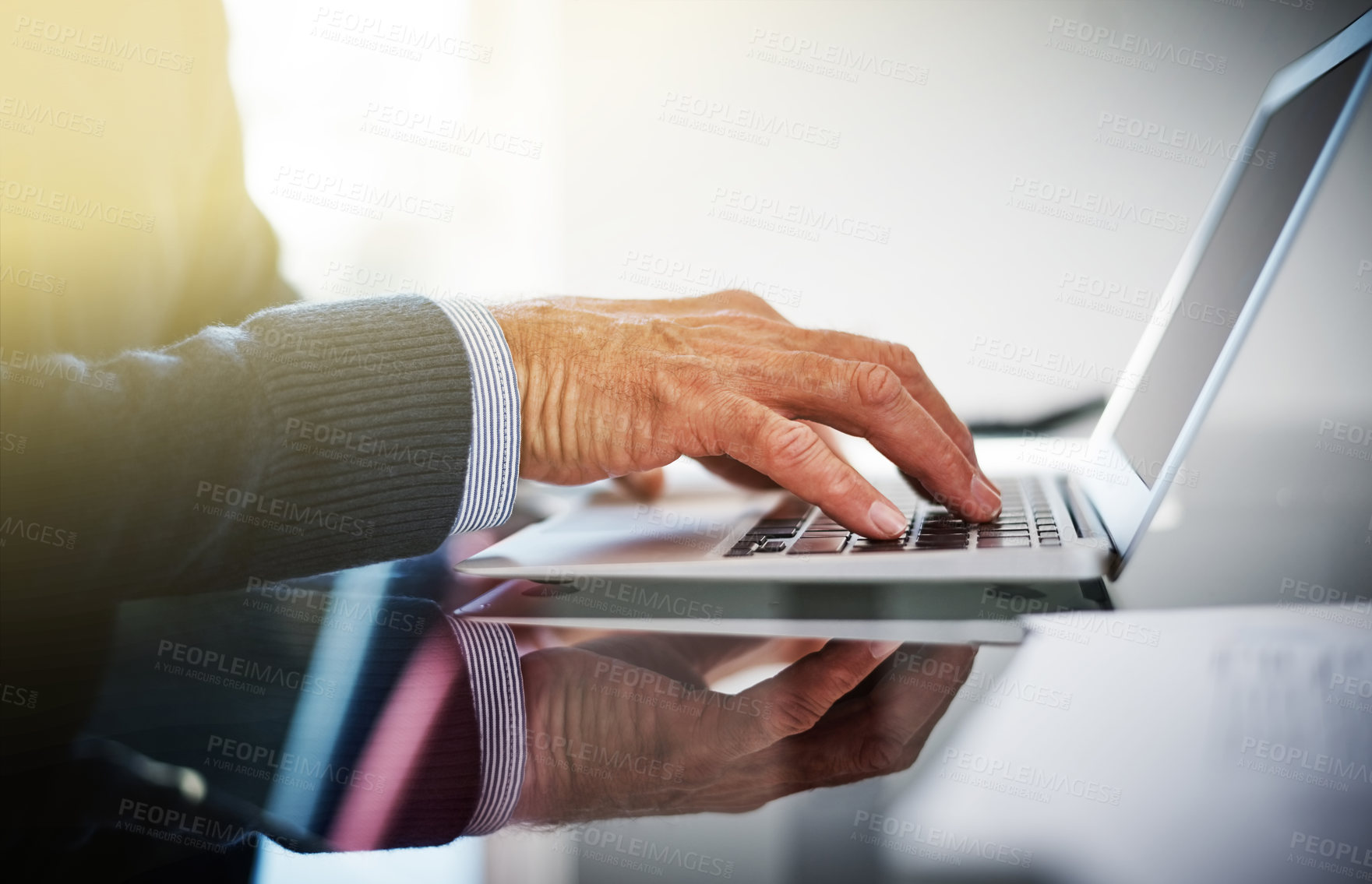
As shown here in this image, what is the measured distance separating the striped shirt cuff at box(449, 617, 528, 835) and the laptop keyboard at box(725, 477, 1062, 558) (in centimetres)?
15

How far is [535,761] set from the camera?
28 cm

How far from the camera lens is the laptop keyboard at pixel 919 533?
0.49 metres

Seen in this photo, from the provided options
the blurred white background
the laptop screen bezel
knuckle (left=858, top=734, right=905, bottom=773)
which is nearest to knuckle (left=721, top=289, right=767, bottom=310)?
the laptop screen bezel

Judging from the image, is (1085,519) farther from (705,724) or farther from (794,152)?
(794,152)

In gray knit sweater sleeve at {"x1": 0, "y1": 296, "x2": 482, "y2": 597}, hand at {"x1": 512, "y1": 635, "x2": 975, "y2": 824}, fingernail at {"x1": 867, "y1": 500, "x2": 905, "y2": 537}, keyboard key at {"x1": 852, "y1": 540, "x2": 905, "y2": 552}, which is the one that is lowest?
gray knit sweater sleeve at {"x1": 0, "y1": 296, "x2": 482, "y2": 597}

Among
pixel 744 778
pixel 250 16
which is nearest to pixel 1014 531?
pixel 744 778

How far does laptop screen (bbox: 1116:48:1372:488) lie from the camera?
1.68 ft

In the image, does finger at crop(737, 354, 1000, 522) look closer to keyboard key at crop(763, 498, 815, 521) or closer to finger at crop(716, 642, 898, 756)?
keyboard key at crop(763, 498, 815, 521)

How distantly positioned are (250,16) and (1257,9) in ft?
7.56

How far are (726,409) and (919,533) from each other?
154mm

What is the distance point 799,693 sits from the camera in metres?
0.33

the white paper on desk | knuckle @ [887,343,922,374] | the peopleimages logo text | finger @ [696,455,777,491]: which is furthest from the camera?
the peopleimages logo text

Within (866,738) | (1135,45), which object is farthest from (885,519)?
(1135,45)

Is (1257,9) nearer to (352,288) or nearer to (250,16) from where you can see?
(352,288)
